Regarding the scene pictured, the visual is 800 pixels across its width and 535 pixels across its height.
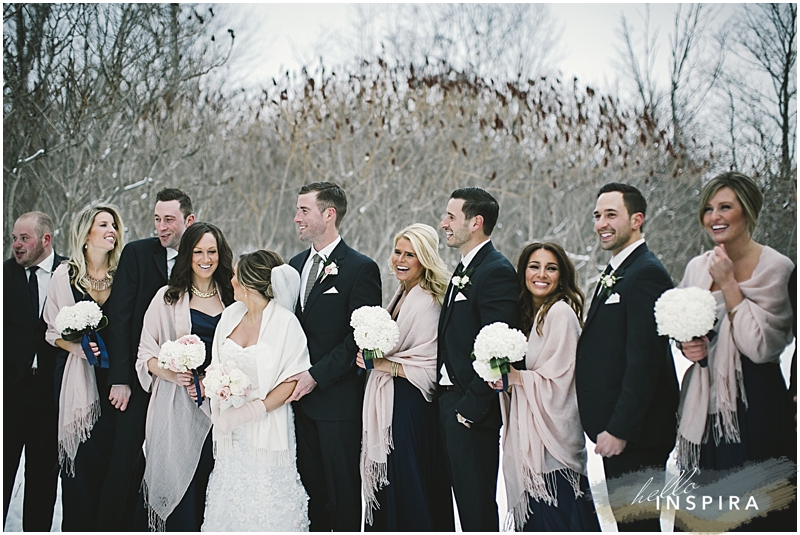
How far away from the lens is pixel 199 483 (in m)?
4.54

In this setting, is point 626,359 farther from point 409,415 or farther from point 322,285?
point 322,285

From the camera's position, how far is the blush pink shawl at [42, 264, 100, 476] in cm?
→ 474

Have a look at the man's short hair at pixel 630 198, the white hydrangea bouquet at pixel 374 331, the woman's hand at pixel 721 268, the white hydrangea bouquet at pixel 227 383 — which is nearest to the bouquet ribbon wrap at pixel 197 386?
the white hydrangea bouquet at pixel 227 383

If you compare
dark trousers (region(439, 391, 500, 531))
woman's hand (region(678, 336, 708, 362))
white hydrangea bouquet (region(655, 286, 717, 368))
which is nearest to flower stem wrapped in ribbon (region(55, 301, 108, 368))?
dark trousers (region(439, 391, 500, 531))

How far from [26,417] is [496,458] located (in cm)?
334

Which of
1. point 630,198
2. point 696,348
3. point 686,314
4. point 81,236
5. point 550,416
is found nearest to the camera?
point 686,314

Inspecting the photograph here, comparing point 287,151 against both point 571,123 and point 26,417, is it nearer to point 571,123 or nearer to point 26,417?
point 571,123

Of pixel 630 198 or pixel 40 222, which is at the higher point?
pixel 40 222

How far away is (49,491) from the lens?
16.3 ft

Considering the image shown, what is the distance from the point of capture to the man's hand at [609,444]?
376cm

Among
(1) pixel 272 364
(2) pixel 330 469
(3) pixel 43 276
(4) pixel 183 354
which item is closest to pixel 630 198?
(1) pixel 272 364

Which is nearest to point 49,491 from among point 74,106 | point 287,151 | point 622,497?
point 622,497

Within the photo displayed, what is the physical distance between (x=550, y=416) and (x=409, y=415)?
900 millimetres

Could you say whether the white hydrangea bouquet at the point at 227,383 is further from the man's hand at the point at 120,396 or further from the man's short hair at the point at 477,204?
the man's short hair at the point at 477,204
